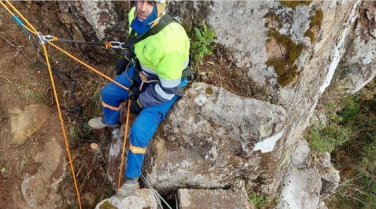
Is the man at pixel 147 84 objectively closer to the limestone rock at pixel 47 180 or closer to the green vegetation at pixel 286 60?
the limestone rock at pixel 47 180

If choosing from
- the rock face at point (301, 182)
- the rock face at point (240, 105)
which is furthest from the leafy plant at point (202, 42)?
the rock face at point (301, 182)

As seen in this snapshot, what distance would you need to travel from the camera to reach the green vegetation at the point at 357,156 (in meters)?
11.9

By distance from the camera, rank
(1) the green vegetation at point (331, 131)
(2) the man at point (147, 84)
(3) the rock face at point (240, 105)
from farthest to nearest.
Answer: (1) the green vegetation at point (331, 131) < (3) the rock face at point (240, 105) < (2) the man at point (147, 84)

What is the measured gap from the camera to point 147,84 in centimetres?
506

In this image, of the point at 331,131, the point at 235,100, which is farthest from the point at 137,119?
the point at 331,131

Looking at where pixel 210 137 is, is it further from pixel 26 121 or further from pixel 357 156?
pixel 357 156

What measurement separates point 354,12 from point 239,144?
148 inches

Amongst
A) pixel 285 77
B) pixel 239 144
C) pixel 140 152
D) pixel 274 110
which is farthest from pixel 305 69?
pixel 140 152

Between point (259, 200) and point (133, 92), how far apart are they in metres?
2.73

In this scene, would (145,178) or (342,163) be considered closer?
(145,178)

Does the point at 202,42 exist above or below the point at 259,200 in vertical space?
above

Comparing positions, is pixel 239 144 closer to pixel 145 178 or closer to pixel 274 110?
pixel 274 110

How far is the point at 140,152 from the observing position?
5.12 meters

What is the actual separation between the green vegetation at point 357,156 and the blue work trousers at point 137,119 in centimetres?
801
